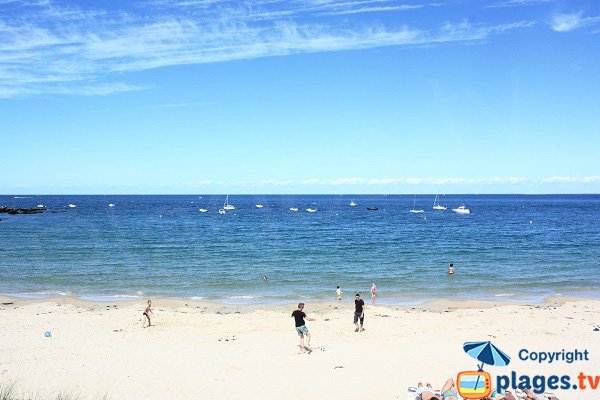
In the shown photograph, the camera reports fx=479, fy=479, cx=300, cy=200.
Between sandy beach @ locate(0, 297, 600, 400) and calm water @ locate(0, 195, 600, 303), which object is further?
calm water @ locate(0, 195, 600, 303)

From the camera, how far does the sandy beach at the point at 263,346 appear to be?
1308 centimetres

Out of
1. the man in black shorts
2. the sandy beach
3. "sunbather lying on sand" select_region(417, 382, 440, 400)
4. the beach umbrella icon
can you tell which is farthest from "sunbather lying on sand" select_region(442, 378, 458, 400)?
the man in black shorts

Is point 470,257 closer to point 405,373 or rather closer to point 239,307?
point 239,307

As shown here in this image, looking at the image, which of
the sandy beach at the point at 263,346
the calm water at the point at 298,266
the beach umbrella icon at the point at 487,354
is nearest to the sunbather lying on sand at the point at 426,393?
the sandy beach at the point at 263,346

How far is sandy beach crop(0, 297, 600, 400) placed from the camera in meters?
13.1

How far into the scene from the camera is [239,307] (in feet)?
78.7

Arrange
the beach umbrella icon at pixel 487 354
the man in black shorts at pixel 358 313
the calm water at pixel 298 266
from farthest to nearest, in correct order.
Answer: the calm water at pixel 298 266 → the man in black shorts at pixel 358 313 → the beach umbrella icon at pixel 487 354

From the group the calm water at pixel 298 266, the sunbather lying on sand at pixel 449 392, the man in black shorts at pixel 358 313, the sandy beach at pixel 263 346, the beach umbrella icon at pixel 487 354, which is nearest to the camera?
the sunbather lying on sand at pixel 449 392

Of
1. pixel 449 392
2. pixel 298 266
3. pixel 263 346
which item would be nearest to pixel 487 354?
pixel 449 392

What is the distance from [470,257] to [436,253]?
3141 mm

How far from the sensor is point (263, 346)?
16.6 metres

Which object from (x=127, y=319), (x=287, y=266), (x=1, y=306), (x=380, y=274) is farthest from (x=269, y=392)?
(x=287, y=266)

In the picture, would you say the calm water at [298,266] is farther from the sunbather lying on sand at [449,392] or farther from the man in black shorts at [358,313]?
the sunbather lying on sand at [449,392]

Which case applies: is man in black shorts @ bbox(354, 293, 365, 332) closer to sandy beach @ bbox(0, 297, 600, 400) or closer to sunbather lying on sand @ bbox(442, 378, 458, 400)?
sandy beach @ bbox(0, 297, 600, 400)
